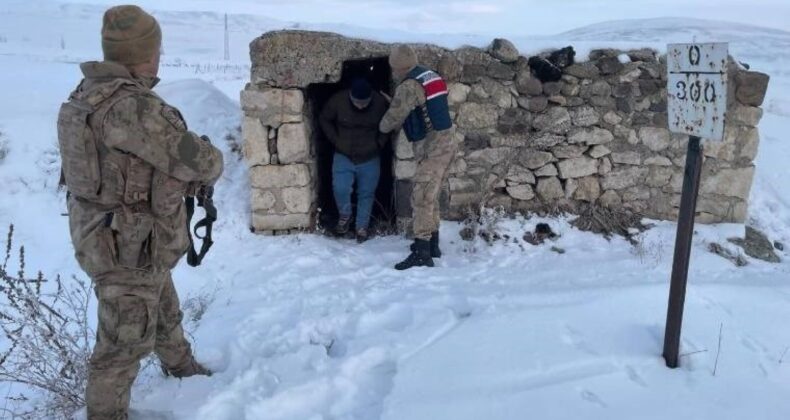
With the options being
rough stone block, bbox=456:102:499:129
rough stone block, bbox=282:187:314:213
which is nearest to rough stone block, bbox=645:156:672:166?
rough stone block, bbox=456:102:499:129

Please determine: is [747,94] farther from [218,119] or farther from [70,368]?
[70,368]

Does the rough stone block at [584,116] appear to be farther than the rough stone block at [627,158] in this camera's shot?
No

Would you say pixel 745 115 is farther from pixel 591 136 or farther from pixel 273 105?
pixel 273 105

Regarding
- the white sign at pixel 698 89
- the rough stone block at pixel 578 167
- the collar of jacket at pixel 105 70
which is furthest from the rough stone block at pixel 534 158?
the collar of jacket at pixel 105 70

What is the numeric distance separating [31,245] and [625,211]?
18.5 ft

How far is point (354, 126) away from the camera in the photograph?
5574mm

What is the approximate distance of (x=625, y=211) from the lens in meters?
6.02

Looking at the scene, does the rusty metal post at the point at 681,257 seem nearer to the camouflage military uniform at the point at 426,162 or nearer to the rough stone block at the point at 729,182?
the camouflage military uniform at the point at 426,162

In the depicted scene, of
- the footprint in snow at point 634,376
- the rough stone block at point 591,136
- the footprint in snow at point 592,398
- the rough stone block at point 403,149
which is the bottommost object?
the footprint in snow at point 592,398

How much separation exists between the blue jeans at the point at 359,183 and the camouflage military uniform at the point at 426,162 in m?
0.83

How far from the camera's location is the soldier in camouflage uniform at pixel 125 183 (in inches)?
90.2

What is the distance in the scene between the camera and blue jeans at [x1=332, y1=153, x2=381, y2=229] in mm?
5711

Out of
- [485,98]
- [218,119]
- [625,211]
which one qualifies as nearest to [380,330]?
[485,98]

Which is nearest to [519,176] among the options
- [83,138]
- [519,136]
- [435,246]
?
[519,136]
